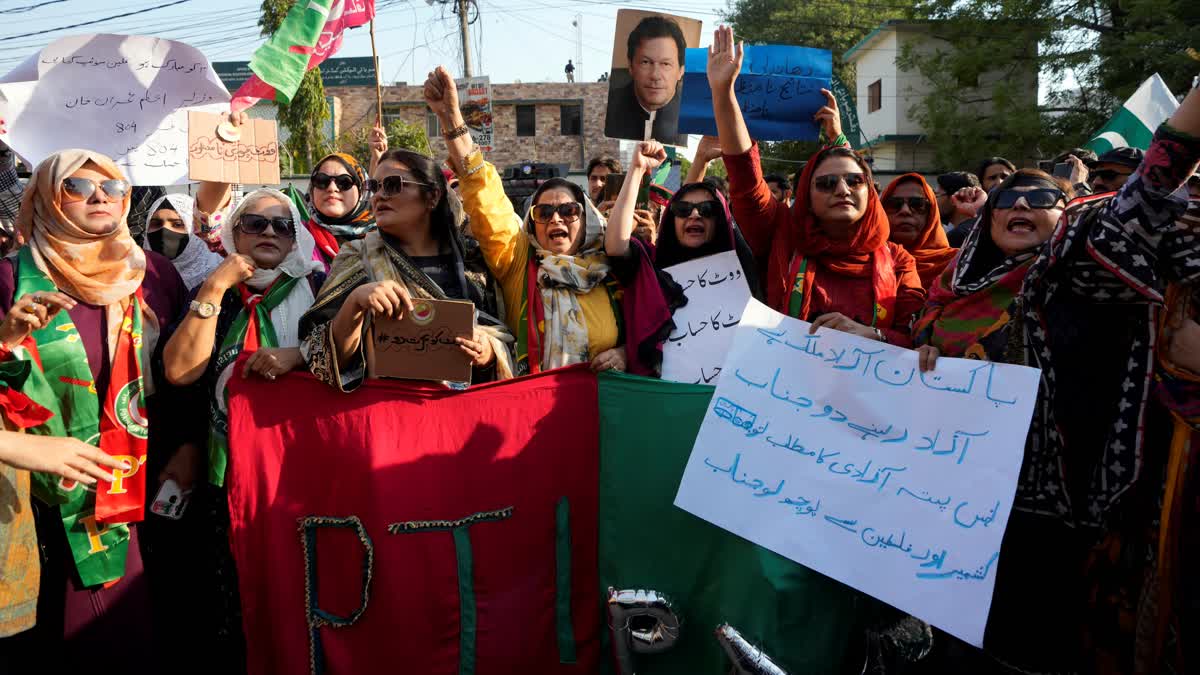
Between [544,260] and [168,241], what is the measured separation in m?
2.39

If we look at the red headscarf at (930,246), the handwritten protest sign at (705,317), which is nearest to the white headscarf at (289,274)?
the handwritten protest sign at (705,317)

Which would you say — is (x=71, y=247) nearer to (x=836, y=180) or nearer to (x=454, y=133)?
(x=454, y=133)

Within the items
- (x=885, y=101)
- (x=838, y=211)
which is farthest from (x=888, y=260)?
(x=885, y=101)

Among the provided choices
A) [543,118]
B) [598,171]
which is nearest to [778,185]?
[598,171]

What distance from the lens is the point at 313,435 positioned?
2740 mm

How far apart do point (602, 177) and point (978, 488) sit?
4.01 meters

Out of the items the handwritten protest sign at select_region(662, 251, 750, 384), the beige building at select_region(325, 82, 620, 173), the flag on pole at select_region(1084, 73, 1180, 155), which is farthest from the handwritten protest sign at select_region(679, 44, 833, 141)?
the beige building at select_region(325, 82, 620, 173)

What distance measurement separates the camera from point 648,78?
3748 millimetres

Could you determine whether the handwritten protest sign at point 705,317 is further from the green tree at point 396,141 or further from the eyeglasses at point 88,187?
the green tree at point 396,141

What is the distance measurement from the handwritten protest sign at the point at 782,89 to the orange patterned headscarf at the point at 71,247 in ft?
8.09

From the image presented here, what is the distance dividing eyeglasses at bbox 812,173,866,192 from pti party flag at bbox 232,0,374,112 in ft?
9.00

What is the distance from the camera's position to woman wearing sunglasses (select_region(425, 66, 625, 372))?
9.76ft

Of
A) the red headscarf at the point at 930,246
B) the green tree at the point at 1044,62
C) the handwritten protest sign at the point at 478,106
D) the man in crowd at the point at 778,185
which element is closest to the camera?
the red headscarf at the point at 930,246

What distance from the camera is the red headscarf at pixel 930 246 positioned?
3.54 metres
